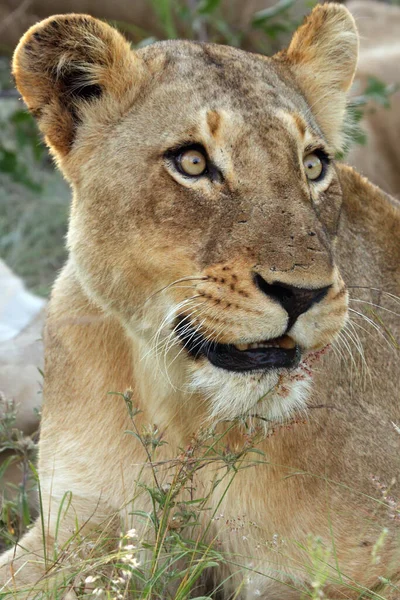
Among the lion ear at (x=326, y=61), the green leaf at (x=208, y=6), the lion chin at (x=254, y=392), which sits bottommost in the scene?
the lion chin at (x=254, y=392)

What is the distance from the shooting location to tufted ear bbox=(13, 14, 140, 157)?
9.08ft

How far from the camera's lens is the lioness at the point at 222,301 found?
2467 mm

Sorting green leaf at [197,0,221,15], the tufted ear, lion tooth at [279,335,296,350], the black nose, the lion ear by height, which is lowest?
lion tooth at [279,335,296,350]

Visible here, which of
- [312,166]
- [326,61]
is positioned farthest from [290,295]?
[326,61]

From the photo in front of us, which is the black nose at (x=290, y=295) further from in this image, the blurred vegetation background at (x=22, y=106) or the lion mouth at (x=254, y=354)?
the blurred vegetation background at (x=22, y=106)

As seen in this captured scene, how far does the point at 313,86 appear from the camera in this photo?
124 inches

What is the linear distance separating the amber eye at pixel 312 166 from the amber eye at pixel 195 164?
0.30m

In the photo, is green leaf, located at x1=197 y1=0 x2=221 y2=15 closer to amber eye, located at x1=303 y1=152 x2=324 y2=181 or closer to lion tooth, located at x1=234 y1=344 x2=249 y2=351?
amber eye, located at x1=303 y1=152 x2=324 y2=181

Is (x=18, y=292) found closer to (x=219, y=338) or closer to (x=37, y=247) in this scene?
(x=37, y=247)

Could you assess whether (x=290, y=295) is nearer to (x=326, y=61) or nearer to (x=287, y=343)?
(x=287, y=343)

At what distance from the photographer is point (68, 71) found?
286cm

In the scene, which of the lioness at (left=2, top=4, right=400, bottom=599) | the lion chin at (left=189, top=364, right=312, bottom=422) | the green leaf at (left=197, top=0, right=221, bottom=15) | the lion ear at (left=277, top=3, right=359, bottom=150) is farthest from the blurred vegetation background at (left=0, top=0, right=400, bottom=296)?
the lion chin at (left=189, top=364, right=312, bottom=422)

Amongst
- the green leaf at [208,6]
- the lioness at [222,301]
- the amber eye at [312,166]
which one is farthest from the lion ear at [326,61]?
the green leaf at [208,6]

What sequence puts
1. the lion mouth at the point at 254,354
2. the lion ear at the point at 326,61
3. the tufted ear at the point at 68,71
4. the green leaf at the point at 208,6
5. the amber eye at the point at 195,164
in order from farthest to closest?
the green leaf at the point at 208,6
the lion ear at the point at 326,61
the tufted ear at the point at 68,71
the amber eye at the point at 195,164
the lion mouth at the point at 254,354
